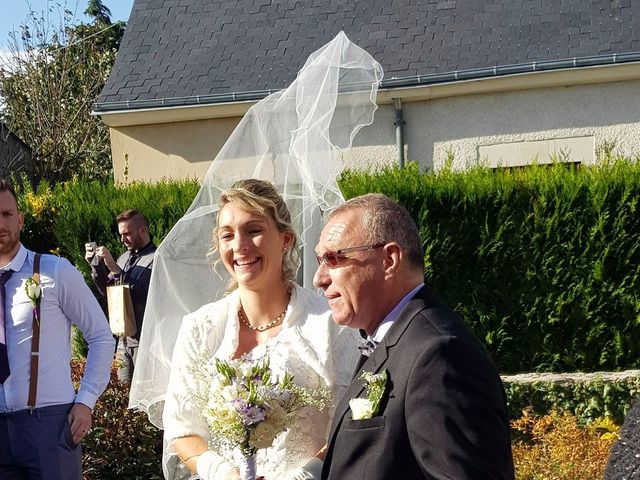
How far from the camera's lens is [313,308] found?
395 centimetres

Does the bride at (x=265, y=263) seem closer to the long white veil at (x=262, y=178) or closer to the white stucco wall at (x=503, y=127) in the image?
the long white veil at (x=262, y=178)

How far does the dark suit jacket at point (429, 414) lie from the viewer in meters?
2.43

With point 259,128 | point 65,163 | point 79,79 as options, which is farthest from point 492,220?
point 79,79

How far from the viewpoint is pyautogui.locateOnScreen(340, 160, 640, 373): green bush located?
9.93m

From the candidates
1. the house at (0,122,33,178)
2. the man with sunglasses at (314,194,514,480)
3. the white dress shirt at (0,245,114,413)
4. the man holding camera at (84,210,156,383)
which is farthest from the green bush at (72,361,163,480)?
the house at (0,122,33,178)

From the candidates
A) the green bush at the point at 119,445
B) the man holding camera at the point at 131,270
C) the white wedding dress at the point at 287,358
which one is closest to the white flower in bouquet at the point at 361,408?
the white wedding dress at the point at 287,358

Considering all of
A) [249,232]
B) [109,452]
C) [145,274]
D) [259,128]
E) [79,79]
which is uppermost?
[79,79]

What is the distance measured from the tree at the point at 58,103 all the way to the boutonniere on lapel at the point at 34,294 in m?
23.4

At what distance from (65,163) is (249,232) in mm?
24962

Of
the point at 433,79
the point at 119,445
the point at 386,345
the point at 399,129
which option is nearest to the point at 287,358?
the point at 386,345

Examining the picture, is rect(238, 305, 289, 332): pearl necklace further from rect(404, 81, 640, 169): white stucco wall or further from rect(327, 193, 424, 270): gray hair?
rect(404, 81, 640, 169): white stucco wall

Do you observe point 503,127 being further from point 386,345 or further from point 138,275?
point 386,345

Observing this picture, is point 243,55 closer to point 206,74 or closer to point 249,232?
point 206,74

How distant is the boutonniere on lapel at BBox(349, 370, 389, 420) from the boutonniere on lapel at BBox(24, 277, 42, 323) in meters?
2.39
